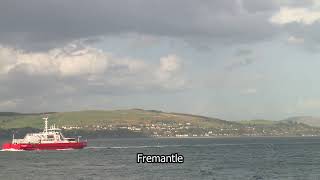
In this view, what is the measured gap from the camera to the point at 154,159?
15138cm

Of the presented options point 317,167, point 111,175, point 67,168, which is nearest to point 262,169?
point 317,167

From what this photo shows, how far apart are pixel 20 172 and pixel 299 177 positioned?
68980 mm

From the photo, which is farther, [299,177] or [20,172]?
[20,172]

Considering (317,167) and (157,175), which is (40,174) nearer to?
(157,175)

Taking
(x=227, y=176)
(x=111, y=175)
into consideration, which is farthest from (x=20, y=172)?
(x=227, y=176)

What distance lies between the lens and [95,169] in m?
156

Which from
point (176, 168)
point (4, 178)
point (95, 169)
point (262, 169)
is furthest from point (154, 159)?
point (4, 178)

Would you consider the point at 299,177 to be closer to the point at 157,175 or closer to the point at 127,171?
the point at 157,175

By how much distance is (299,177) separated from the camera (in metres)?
130

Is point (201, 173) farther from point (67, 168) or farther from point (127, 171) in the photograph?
point (67, 168)

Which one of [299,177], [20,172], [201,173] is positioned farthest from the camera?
[20,172]

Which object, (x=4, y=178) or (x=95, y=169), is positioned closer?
(x=4, y=178)

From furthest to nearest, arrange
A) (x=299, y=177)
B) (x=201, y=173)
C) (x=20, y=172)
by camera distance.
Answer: (x=20, y=172), (x=201, y=173), (x=299, y=177)

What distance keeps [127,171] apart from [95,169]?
12.2 meters
